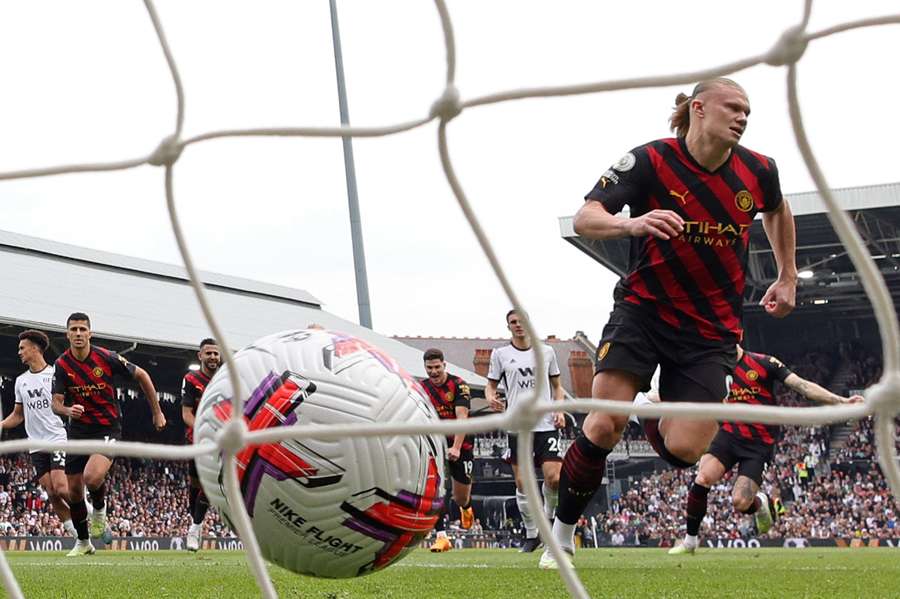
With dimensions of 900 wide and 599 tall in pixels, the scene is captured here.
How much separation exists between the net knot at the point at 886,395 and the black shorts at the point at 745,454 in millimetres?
6889

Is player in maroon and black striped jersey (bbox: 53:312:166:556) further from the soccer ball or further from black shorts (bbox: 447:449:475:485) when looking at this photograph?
the soccer ball

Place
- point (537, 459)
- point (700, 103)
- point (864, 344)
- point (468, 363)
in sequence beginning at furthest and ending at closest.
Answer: point (468, 363) → point (864, 344) → point (537, 459) → point (700, 103)

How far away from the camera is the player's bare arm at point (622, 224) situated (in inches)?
122

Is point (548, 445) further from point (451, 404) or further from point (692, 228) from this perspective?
point (692, 228)

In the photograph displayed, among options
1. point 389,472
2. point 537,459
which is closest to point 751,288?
point 537,459

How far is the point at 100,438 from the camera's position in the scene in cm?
898

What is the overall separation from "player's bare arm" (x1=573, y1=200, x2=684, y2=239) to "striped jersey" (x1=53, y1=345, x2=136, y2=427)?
533 centimetres

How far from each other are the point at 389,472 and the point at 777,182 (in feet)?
7.55

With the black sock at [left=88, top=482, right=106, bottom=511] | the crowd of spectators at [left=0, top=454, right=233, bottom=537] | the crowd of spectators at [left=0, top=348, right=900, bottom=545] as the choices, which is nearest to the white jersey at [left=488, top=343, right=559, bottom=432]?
the black sock at [left=88, top=482, right=106, bottom=511]

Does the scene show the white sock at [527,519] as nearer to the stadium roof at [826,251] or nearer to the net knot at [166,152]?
the net knot at [166,152]

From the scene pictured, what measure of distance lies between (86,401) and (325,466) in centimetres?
600

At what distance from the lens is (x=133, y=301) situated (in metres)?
23.8

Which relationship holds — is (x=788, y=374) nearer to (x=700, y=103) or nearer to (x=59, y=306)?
(x=700, y=103)

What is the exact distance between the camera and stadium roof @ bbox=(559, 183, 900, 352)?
2383 cm
